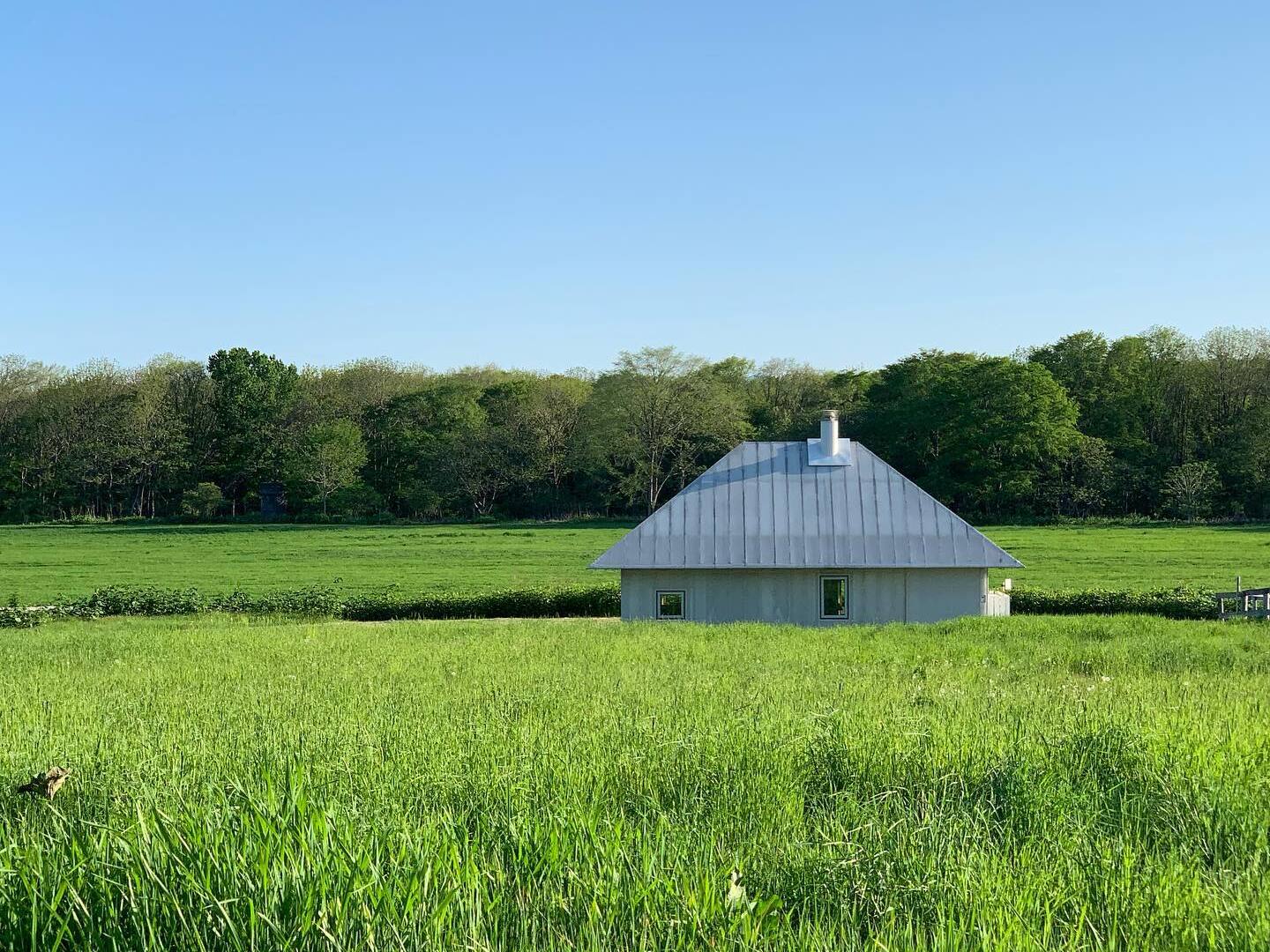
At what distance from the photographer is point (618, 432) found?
3425 inches

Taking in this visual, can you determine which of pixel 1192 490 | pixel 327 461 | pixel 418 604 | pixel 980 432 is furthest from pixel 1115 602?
pixel 327 461

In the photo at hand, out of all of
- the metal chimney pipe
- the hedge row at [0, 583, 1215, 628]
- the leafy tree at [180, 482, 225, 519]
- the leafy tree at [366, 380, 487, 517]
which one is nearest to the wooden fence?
the hedge row at [0, 583, 1215, 628]

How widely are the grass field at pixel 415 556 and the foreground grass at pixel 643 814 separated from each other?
88.3ft

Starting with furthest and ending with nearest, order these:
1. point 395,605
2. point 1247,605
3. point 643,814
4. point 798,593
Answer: point 395,605 → point 798,593 → point 1247,605 → point 643,814

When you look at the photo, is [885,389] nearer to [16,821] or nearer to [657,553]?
[657,553]

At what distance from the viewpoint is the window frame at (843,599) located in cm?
3175

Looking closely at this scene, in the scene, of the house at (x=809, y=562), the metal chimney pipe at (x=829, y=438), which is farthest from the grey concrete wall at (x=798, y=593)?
the metal chimney pipe at (x=829, y=438)

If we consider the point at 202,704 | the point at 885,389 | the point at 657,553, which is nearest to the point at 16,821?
the point at 202,704

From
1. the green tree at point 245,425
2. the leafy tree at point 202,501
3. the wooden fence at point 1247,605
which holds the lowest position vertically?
the wooden fence at point 1247,605

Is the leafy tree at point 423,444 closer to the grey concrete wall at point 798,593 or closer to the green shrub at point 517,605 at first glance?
the green shrub at point 517,605

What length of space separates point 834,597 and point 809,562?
5.42 feet

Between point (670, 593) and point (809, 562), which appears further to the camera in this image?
point (670, 593)

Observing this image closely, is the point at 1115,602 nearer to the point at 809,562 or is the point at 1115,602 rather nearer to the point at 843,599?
the point at 843,599

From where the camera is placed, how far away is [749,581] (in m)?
31.9
